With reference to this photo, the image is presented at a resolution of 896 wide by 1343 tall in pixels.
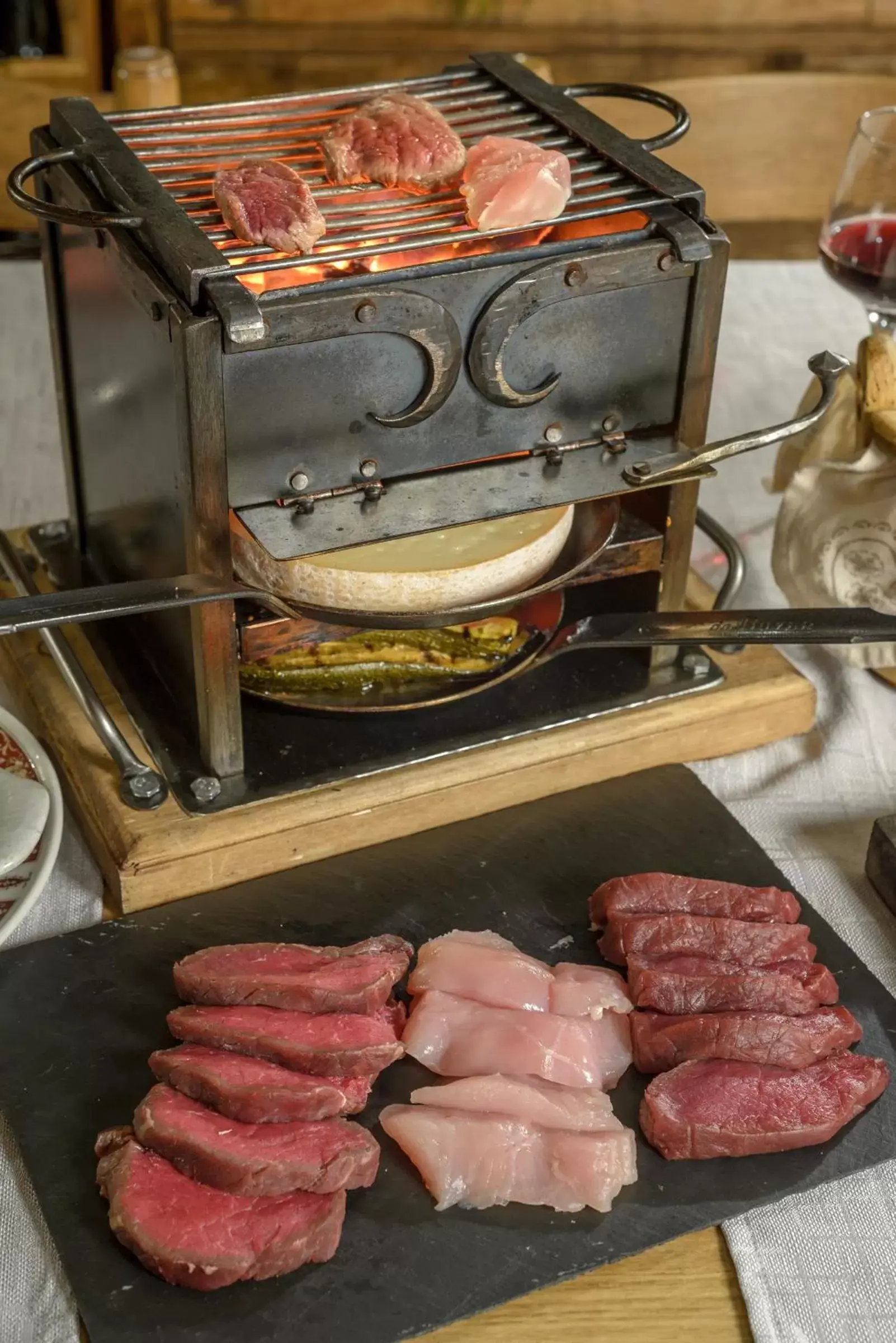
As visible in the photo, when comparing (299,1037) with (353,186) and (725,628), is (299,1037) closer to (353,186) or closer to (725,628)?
(725,628)

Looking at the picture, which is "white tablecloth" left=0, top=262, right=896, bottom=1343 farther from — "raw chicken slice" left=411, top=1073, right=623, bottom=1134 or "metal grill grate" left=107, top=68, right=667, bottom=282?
"metal grill grate" left=107, top=68, right=667, bottom=282

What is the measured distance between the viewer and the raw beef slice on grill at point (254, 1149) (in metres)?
1.24

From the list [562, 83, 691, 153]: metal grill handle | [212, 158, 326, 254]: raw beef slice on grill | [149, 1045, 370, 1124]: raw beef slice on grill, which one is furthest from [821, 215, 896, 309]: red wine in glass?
[149, 1045, 370, 1124]: raw beef slice on grill

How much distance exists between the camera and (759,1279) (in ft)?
4.13

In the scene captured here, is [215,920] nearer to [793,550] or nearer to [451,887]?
[451,887]

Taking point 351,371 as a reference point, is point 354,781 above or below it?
below

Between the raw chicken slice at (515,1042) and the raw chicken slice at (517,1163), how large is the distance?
65 mm

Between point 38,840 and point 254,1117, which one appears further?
point 38,840

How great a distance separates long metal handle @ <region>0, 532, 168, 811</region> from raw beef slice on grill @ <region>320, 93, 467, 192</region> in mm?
531

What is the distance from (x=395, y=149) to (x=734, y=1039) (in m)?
0.90

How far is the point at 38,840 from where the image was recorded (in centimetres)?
151

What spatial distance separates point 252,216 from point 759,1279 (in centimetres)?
100

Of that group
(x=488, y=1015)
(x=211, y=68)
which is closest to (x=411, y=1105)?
(x=488, y=1015)

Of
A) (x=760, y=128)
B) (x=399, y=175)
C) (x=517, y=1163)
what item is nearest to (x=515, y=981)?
(x=517, y=1163)
